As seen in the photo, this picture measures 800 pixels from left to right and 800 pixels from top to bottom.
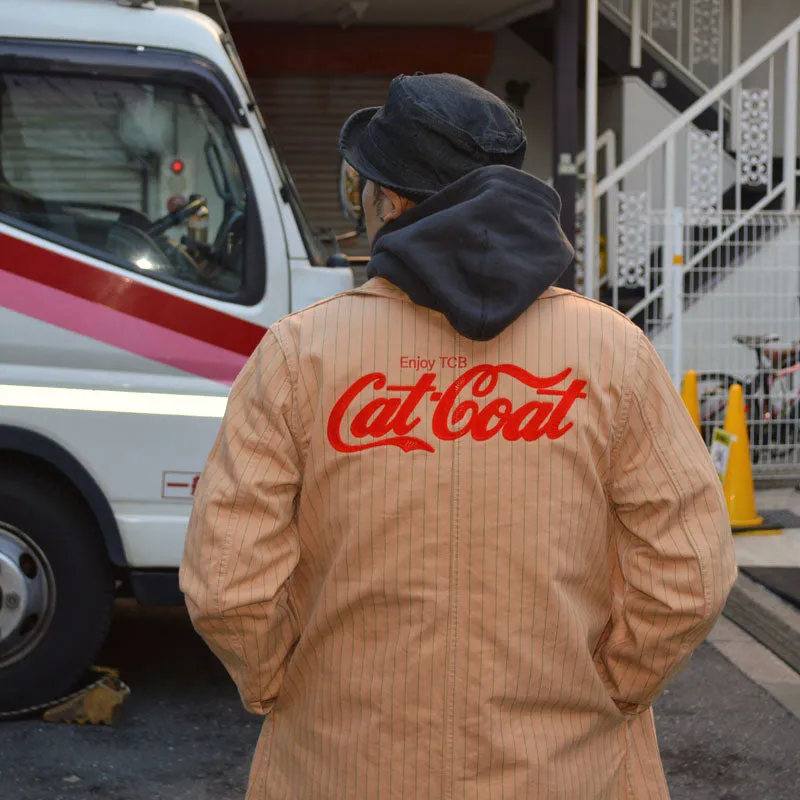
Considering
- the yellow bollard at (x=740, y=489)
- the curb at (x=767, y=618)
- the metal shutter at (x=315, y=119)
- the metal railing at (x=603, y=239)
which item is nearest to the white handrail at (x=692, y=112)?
the metal railing at (x=603, y=239)

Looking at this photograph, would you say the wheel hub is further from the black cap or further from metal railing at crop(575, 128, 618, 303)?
metal railing at crop(575, 128, 618, 303)

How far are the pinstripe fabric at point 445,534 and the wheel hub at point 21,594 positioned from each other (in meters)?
2.98

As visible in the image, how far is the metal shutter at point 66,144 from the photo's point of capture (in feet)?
15.2

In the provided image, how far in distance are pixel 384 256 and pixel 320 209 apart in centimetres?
1098

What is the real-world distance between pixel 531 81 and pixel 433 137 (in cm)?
1202

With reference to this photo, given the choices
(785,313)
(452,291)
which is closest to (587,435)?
(452,291)

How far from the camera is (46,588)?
470cm

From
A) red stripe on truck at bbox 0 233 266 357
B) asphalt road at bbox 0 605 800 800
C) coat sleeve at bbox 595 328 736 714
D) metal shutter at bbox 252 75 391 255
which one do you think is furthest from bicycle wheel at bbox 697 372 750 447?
coat sleeve at bbox 595 328 736 714

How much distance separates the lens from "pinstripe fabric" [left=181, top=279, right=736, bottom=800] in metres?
1.76

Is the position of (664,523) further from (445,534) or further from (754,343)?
(754,343)

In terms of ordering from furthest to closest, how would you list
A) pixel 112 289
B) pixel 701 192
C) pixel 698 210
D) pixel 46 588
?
1. pixel 701 192
2. pixel 698 210
3. pixel 46 588
4. pixel 112 289

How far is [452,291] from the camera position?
68.4 inches

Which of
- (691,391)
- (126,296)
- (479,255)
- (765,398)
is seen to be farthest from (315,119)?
(479,255)

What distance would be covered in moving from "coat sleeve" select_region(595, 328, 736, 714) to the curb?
397 centimetres
